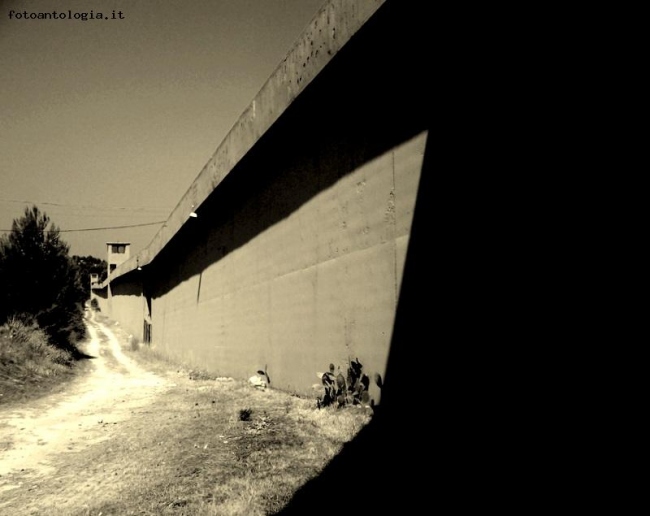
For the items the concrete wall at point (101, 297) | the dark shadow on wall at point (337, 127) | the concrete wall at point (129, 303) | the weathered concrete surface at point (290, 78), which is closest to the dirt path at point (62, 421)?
the dark shadow on wall at point (337, 127)

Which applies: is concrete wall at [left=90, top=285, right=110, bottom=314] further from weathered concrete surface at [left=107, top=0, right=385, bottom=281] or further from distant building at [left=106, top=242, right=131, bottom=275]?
weathered concrete surface at [left=107, top=0, right=385, bottom=281]

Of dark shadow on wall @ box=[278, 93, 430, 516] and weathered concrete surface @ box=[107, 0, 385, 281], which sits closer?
dark shadow on wall @ box=[278, 93, 430, 516]

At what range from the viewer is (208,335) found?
11500mm

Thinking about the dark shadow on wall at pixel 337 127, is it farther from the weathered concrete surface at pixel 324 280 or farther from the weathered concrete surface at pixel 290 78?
the weathered concrete surface at pixel 324 280

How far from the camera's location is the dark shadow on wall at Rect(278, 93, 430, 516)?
2.58 meters

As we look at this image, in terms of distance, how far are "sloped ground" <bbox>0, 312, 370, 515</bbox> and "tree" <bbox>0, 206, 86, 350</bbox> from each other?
27.5 ft

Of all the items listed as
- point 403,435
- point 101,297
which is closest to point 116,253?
point 101,297

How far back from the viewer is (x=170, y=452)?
3.94 m

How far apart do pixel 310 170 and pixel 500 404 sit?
4.27m

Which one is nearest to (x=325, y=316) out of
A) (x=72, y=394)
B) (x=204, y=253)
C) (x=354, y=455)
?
(x=354, y=455)

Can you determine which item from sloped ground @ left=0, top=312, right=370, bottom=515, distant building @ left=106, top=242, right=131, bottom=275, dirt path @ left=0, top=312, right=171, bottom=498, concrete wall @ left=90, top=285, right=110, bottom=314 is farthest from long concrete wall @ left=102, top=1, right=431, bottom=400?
distant building @ left=106, top=242, right=131, bottom=275

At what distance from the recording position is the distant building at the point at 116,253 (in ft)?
175

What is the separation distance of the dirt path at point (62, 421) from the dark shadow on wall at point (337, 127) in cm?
384

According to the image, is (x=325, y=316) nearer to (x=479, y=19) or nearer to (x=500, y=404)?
(x=500, y=404)
